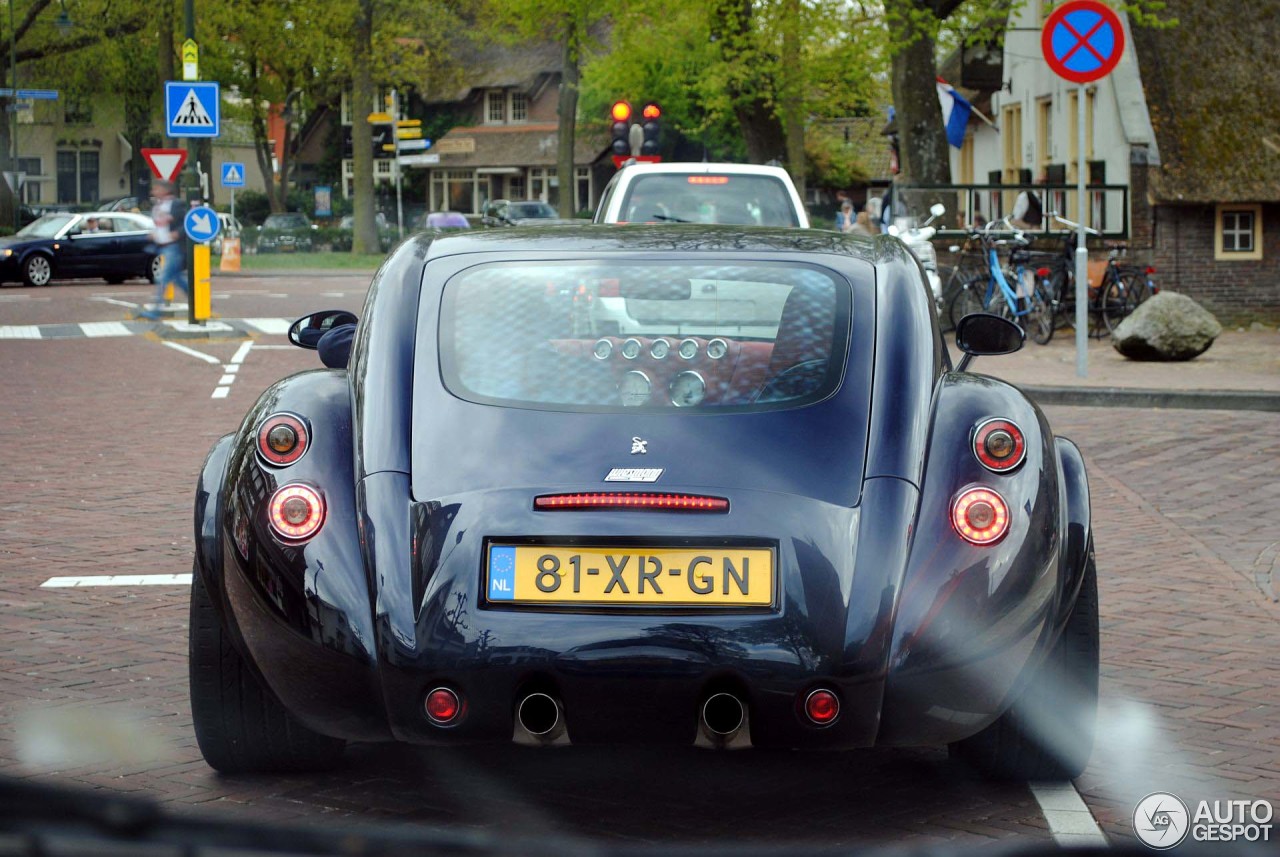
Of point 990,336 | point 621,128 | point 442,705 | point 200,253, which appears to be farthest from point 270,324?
point 442,705

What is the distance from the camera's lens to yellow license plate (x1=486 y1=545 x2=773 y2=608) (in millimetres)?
3619

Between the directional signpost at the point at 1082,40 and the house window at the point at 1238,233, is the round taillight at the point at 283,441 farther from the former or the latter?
the house window at the point at 1238,233

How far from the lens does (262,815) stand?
13.3 feet

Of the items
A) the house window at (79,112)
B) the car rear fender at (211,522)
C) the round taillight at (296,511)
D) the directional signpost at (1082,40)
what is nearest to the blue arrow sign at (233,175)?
the house window at (79,112)

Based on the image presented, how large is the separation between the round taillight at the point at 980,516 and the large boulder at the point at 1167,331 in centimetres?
1376

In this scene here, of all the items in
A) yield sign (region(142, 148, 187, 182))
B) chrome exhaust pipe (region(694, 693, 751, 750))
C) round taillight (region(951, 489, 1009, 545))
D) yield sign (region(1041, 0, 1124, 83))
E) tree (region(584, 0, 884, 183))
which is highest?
tree (region(584, 0, 884, 183))

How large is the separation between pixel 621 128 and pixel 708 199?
1561 cm

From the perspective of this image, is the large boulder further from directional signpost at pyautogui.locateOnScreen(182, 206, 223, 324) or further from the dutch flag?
the dutch flag

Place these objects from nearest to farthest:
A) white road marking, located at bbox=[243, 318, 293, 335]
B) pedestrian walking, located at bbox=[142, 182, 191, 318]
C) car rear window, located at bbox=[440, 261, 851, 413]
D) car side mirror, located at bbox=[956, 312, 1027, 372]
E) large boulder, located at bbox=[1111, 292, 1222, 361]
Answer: car rear window, located at bbox=[440, 261, 851, 413] < car side mirror, located at bbox=[956, 312, 1027, 372] < large boulder, located at bbox=[1111, 292, 1222, 361] < white road marking, located at bbox=[243, 318, 293, 335] < pedestrian walking, located at bbox=[142, 182, 191, 318]

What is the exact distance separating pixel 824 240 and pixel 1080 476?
2.82 feet

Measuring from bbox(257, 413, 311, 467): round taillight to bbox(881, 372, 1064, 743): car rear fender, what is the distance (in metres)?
1.34

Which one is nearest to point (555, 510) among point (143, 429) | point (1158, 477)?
point (1158, 477)

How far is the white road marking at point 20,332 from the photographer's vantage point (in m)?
21.7

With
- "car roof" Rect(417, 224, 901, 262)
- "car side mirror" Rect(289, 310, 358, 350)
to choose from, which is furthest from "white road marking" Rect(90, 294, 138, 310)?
"car roof" Rect(417, 224, 901, 262)
